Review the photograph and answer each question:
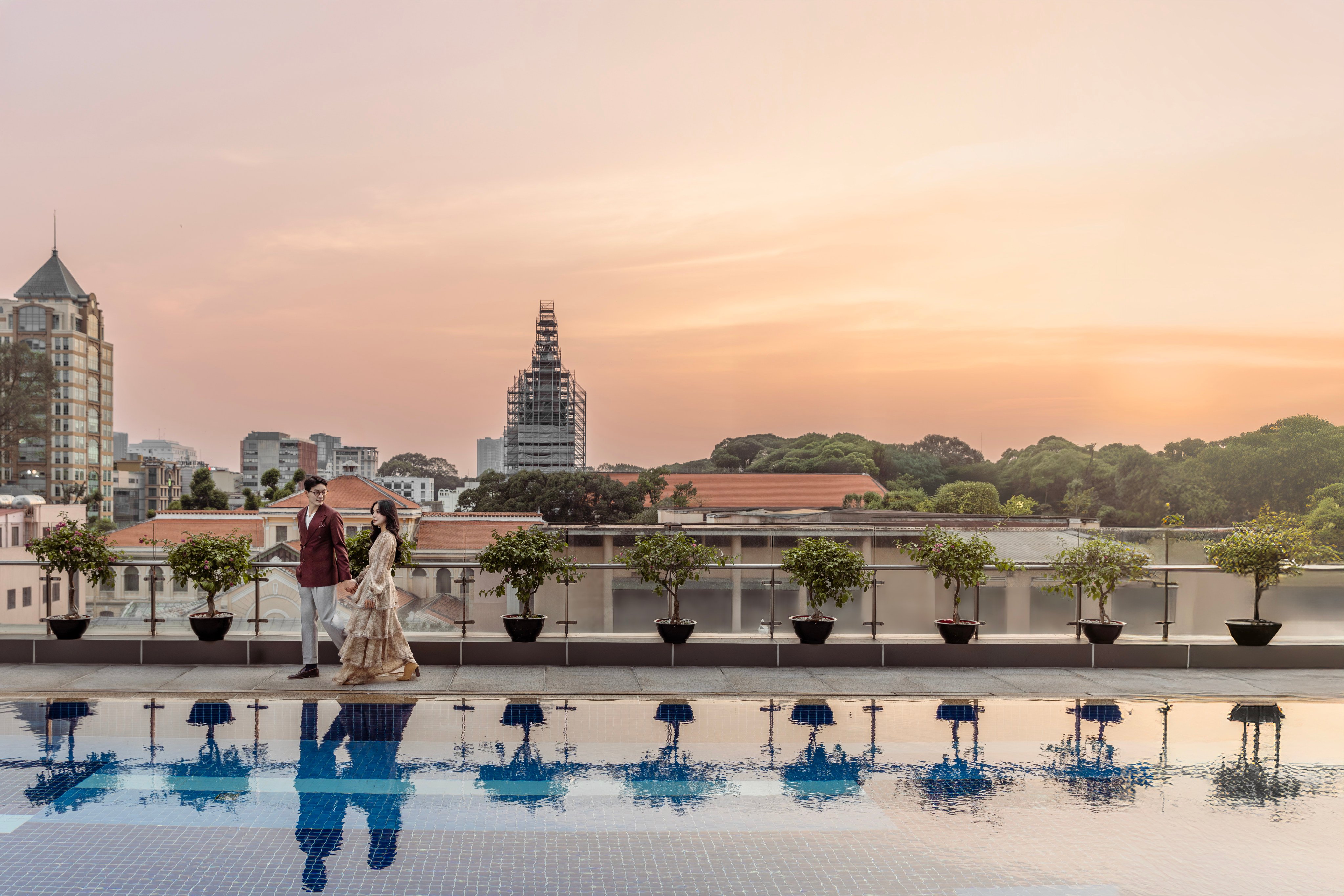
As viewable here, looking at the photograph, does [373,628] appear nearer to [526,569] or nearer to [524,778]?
[526,569]

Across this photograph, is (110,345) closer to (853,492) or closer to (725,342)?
(725,342)

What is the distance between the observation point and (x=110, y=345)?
392 ft

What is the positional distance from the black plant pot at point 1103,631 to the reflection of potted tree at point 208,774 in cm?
808

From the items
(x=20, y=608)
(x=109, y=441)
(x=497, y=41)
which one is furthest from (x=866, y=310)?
(x=109, y=441)

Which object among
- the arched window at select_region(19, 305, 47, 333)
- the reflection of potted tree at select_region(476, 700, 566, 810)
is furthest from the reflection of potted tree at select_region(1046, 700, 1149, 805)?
the arched window at select_region(19, 305, 47, 333)

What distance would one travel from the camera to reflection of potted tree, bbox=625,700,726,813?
5008 millimetres

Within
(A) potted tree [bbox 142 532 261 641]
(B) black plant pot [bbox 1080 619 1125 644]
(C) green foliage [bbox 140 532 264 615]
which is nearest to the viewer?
(A) potted tree [bbox 142 532 261 641]

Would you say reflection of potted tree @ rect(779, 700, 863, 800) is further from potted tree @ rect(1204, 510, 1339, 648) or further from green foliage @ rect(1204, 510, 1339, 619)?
green foliage @ rect(1204, 510, 1339, 619)

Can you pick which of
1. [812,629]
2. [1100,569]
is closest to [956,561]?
[1100,569]

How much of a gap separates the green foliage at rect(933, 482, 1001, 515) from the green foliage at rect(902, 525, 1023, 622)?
77.6 metres

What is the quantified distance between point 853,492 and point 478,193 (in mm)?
67512

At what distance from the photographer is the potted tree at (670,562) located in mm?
9156

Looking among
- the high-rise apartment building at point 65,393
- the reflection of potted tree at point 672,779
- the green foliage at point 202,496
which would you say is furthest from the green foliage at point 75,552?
the high-rise apartment building at point 65,393

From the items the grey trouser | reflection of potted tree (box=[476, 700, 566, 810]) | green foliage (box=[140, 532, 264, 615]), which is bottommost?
reflection of potted tree (box=[476, 700, 566, 810])
